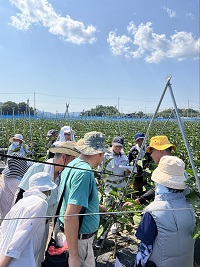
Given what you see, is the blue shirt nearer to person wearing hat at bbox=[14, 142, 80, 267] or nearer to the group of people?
the group of people

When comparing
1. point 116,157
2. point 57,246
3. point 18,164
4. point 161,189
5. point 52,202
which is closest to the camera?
point 161,189

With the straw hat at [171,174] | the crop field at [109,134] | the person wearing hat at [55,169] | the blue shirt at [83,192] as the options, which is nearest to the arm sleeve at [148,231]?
the straw hat at [171,174]

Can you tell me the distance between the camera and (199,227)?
5.49 feet

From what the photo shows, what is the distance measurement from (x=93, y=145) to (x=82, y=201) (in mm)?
438

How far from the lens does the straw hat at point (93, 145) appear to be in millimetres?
1901

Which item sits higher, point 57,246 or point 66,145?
point 66,145

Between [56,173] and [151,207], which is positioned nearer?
[151,207]

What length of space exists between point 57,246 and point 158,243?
74 cm

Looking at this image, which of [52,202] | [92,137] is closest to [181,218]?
[92,137]

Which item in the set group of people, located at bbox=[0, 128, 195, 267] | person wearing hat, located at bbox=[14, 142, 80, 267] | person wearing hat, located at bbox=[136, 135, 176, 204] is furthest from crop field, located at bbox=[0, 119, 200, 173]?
group of people, located at bbox=[0, 128, 195, 267]

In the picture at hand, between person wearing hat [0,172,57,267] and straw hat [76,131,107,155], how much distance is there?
451 millimetres

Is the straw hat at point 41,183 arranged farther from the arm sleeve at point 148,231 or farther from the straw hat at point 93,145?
the arm sleeve at point 148,231

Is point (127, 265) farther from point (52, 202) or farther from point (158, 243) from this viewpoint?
point (158, 243)

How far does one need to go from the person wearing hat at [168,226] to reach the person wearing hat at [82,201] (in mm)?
352
